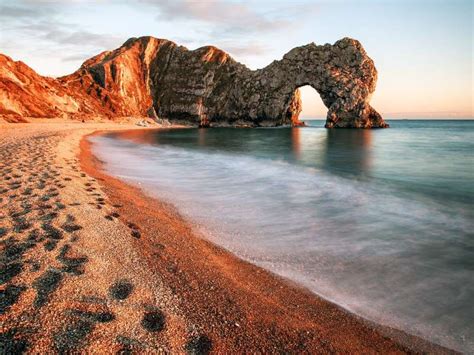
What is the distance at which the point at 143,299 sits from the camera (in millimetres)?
4098

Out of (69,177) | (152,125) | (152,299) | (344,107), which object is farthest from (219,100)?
(152,299)

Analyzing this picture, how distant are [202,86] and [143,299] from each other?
105m

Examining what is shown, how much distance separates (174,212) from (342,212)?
5589mm

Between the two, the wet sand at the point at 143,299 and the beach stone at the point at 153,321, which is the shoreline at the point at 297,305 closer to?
the wet sand at the point at 143,299

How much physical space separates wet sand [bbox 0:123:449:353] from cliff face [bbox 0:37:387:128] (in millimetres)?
59194

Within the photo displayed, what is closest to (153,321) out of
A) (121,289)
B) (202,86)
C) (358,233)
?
(121,289)

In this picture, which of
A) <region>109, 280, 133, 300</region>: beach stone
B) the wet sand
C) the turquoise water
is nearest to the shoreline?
the wet sand

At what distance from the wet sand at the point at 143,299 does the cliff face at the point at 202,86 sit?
5919 cm

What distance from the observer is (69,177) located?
10539mm

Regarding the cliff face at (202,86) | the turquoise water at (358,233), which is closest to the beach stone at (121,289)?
the turquoise water at (358,233)

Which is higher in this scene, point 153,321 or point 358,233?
point 153,321

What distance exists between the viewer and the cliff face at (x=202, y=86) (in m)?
68.4

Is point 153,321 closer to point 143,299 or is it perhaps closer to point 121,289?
point 143,299

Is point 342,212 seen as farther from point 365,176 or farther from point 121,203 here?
point 365,176
